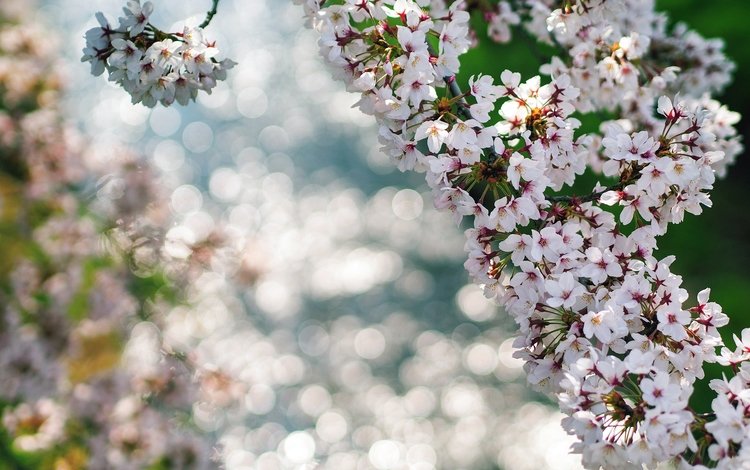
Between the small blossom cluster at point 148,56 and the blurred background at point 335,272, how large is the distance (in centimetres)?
346

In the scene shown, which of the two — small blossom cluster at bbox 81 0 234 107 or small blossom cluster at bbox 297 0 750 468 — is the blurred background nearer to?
small blossom cluster at bbox 81 0 234 107

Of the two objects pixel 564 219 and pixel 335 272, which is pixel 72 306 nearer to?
pixel 564 219

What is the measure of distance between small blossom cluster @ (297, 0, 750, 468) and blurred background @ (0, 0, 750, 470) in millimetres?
3767

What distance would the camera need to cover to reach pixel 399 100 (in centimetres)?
208

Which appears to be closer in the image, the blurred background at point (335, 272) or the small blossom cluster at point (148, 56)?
the small blossom cluster at point (148, 56)

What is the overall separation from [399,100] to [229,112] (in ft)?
43.5

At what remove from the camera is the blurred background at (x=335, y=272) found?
9422 millimetres

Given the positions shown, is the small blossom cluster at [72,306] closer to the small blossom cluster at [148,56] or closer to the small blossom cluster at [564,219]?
the small blossom cluster at [148,56]

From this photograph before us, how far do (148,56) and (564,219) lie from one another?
1263 millimetres

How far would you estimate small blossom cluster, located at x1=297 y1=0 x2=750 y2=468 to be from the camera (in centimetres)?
189

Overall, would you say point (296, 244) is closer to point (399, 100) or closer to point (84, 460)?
point (84, 460)

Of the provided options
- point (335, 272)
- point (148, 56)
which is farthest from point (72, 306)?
point (335, 272)

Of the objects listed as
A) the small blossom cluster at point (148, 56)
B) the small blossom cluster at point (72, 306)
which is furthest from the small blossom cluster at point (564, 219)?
the small blossom cluster at point (72, 306)

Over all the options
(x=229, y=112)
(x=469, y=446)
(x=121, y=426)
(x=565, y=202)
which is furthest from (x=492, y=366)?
(x=565, y=202)
